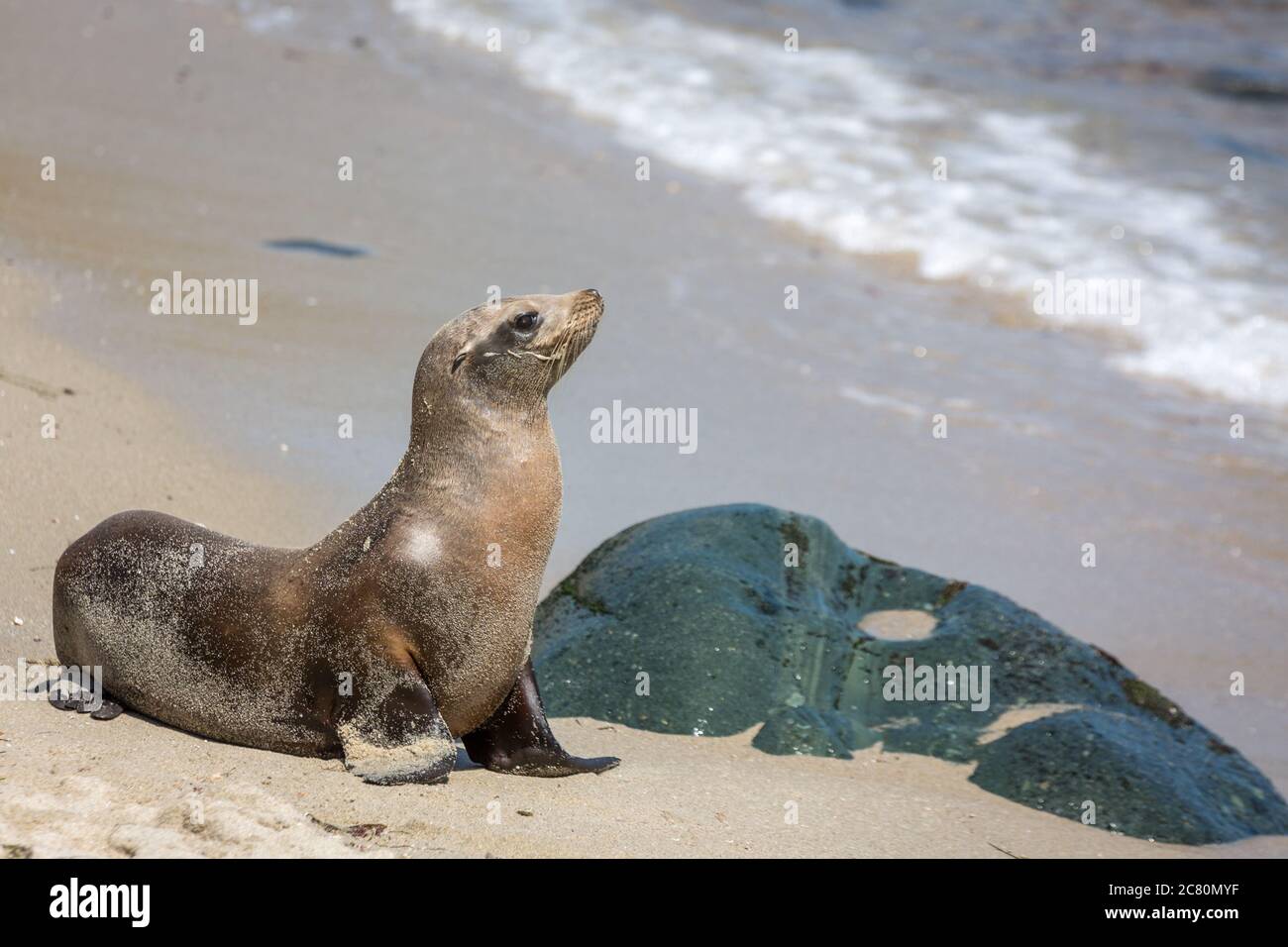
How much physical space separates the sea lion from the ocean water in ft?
21.5

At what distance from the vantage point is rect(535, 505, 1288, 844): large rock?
4.92 metres

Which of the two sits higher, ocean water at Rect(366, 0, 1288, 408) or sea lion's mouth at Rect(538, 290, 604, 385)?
ocean water at Rect(366, 0, 1288, 408)

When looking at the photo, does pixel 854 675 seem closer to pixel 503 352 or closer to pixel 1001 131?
pixel 503 352

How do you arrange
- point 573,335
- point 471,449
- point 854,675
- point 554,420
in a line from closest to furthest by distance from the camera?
1. point 471,449
2. point 573,335
3. point 854,675
4. point 554,420

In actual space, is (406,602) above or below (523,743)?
above

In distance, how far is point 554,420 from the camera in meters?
7.79

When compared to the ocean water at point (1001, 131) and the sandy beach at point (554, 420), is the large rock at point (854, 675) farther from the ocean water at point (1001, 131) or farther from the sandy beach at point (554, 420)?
the ocean water at point (1001, 131)

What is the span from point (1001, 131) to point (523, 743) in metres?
12.6

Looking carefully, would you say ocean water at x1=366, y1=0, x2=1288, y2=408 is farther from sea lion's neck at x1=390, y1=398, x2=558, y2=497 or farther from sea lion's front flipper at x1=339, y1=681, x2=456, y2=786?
sea lion's front flipper at x1=339, y1=681, x2=456, y2=786

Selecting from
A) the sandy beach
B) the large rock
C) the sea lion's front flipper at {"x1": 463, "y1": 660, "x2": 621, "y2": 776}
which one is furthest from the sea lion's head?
the large rock

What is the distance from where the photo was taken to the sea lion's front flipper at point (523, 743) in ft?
14.5

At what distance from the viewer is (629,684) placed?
5234 millimetres

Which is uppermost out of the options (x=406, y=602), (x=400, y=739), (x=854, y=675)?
(x=406, y=602)

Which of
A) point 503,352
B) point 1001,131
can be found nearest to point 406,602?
point 503,352
